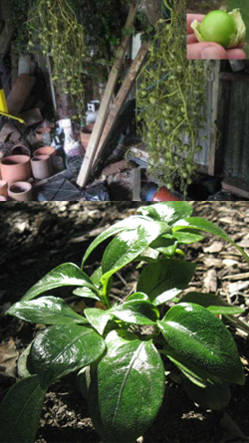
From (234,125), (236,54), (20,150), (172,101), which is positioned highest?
(236,54)

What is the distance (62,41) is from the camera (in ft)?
6.19

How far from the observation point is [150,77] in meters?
1.84

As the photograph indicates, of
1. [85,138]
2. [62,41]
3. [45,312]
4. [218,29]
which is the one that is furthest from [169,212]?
[62,41]

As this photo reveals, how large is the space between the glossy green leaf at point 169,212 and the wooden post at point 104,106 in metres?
1.01

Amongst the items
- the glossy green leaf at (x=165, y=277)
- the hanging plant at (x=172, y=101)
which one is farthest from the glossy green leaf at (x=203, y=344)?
the hanging plant at (x=172, y=101)

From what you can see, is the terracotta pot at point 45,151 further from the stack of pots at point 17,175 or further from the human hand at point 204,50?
the human hand at point 204,50

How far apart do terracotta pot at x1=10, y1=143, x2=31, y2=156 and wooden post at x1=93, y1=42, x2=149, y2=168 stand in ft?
1.07

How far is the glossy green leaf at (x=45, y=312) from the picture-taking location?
0.80 meters

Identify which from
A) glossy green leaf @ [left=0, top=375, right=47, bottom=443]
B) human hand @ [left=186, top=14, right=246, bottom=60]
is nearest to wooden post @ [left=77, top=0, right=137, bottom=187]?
human hand @ [left=186, top=14, right=246, bottom=60]

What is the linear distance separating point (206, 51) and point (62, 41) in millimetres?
624

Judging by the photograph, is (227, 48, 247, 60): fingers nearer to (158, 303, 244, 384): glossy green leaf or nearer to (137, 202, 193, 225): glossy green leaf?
(137, 202, 193, 225): glossy green leaf

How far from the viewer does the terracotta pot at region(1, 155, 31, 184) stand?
2.04m

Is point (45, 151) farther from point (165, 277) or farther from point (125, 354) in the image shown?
point (125, 354)

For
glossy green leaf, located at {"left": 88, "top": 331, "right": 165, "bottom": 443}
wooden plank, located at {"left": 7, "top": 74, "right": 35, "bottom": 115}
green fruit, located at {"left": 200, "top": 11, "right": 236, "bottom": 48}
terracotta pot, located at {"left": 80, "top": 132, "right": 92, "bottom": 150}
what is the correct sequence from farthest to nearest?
terracotta pot, located at {"left": 80, "top": 132, "right": 92, "bottom": 150}
wooden plank, located at {"left": 7, "top": 74, "right": 35, "bottom": 115}
green fruit, located at {"left": 200, "top": 11, "right": 236, "bottom": 48}
glossy green leaf, located at {"left": 88, "top": 331, "right": 165, "bottom": 443}
